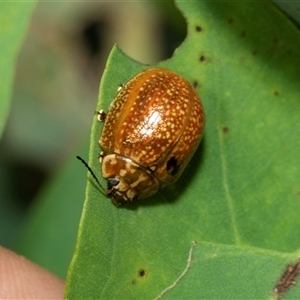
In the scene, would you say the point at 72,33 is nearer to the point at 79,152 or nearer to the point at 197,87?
the point at 79,152

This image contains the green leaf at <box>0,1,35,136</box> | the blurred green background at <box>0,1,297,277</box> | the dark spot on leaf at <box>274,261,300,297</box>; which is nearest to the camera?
the dark spot on leaf at <box>274,261,300,297</box>

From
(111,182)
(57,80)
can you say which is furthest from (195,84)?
(57,80)

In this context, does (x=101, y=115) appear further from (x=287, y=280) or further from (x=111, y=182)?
(x=287, y=280)

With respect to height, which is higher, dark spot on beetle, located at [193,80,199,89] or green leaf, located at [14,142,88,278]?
dark spot on beetle, located at [193,80,199,89]

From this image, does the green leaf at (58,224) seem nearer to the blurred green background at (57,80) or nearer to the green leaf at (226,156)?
the blurred green background at (57,80)

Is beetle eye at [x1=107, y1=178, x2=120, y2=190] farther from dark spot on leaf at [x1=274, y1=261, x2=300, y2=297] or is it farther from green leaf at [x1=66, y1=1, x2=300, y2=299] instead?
dark spot on leaf at [x1=274, y1=261, x2=300, y2=297]

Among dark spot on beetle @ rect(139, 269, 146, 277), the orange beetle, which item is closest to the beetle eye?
the orange beetle
